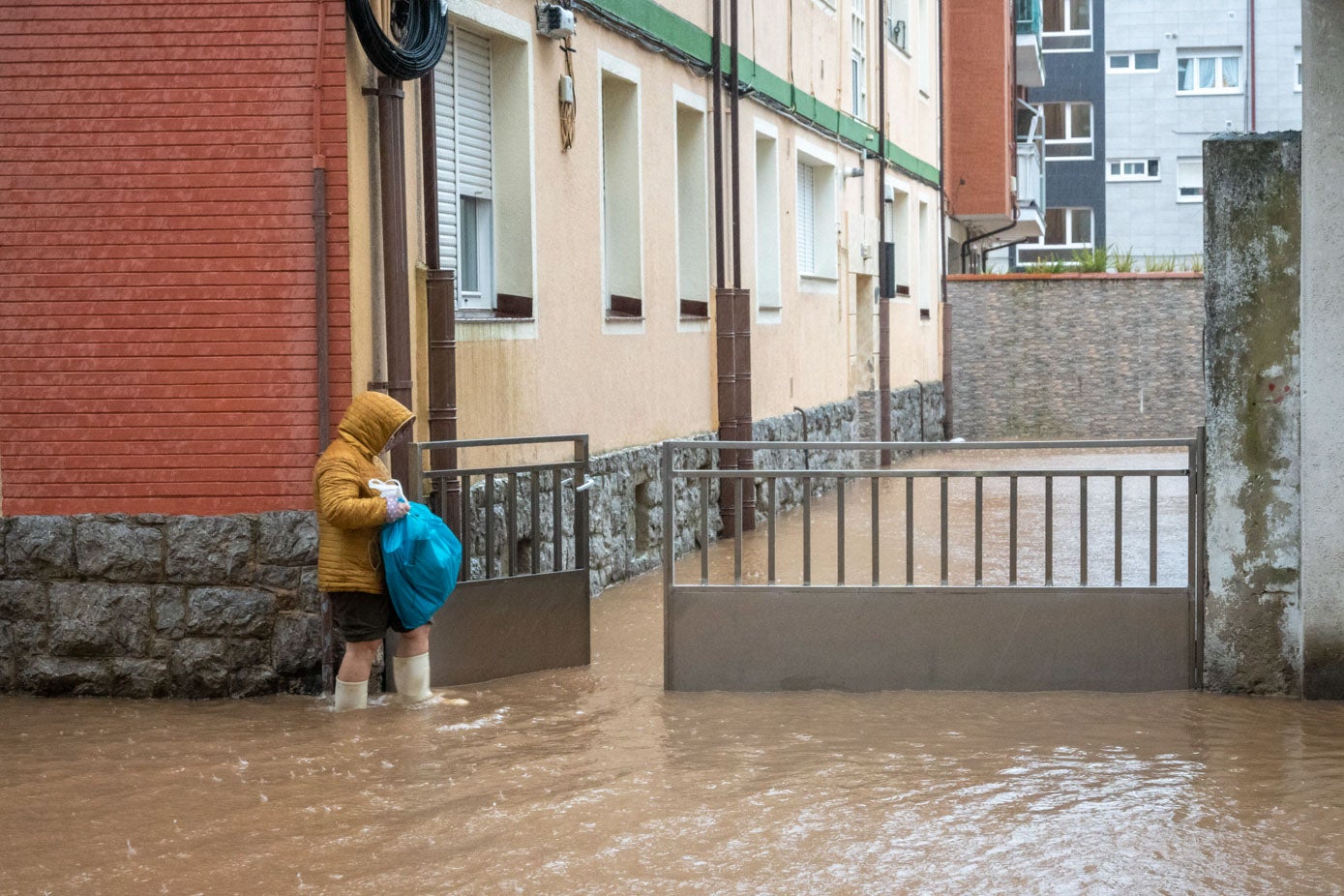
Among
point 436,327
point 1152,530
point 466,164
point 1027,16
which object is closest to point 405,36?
point 436,327

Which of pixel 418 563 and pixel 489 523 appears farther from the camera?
pixel 489 523

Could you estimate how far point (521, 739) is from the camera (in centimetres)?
734

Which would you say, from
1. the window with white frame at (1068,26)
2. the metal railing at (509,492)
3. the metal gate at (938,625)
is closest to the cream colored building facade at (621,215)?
the metal railing at (509,492)

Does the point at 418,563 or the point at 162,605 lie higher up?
the point at 418,563

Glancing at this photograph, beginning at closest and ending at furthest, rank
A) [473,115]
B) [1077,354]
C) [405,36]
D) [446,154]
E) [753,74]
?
1. [405,36]
2. [446,154]
3. [473,115]
4. [753,74]
5. [1077,354]

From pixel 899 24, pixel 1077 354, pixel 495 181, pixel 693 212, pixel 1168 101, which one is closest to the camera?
pixel 495 181

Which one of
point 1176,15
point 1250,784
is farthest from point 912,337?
point 1176,15

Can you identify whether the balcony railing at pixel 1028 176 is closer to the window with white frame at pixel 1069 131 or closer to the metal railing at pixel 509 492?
the window with white frame at pixel 1069 131

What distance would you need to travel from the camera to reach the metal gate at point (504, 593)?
8367mm

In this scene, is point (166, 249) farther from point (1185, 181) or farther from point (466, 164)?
point (1185, 181)

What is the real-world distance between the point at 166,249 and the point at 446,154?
85.6 inches

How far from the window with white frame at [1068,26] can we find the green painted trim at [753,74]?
29459mm

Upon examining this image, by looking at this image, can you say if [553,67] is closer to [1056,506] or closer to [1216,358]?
[1216,358]

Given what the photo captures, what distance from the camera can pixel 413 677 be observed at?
797 centimetres
